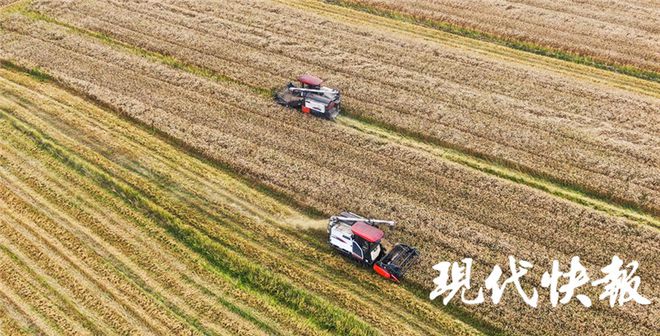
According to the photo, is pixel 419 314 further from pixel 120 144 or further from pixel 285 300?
pixel 120 144

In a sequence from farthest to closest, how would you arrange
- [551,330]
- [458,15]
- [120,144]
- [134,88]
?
[458,15] → [134,88] → [120,144] → [551,330]

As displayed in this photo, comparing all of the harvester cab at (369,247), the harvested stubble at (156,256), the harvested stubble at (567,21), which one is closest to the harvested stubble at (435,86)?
the harvested stubble at (567,21)

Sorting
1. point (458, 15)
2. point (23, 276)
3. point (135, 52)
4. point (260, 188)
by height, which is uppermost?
point (458, 15)

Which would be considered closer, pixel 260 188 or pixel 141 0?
pixel 260 188

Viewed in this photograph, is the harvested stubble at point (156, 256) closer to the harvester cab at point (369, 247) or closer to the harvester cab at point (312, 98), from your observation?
the harvester cab at point (369, 247)

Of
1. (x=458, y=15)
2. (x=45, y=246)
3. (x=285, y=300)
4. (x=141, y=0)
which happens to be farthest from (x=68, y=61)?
(x=458, y=15)

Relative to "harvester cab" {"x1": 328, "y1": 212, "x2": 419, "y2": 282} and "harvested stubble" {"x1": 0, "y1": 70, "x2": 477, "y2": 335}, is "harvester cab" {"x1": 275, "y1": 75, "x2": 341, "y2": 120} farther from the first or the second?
"harvester cab" {"x1": 328, "y1": 212, "x2": 419, "y2": 282}

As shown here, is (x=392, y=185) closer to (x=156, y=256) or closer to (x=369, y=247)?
(x=369, y=247)
